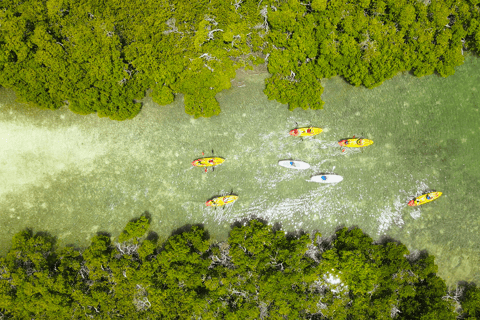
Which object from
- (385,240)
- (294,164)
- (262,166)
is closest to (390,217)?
(385,240)

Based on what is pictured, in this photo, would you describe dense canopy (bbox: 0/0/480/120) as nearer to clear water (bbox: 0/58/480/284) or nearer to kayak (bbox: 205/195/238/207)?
clear water (bbox: 0/58/480/284)

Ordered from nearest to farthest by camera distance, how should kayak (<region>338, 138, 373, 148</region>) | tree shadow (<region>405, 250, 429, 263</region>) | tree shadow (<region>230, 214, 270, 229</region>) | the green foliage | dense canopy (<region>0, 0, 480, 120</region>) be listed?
1. dense canopy (<region>0, 0, 480, 120</region>)
2. the green foliage
3. kayak (<region>338, 138, 373, 148</region>)
4. tree shadow (<region>230, 214, 270, 229</region>)
5. tree shadow (<region>405, 250, 429, 263</region>)

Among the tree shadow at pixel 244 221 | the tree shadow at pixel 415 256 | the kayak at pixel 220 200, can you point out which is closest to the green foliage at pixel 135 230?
the kayak at pixel 220 200

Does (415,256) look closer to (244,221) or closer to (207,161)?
(244,221)

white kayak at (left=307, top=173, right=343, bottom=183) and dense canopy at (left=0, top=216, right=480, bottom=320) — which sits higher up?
white kayak at (left=307, top=173, right=343, bottom=183)

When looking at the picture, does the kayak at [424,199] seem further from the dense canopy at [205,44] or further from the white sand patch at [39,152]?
the white sand patch at [39,152]

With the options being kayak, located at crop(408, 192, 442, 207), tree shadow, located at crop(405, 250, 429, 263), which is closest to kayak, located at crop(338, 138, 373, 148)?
kayak, located at crop(408, 192, 442, 207)

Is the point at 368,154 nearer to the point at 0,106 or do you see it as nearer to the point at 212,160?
the point at 212,160
